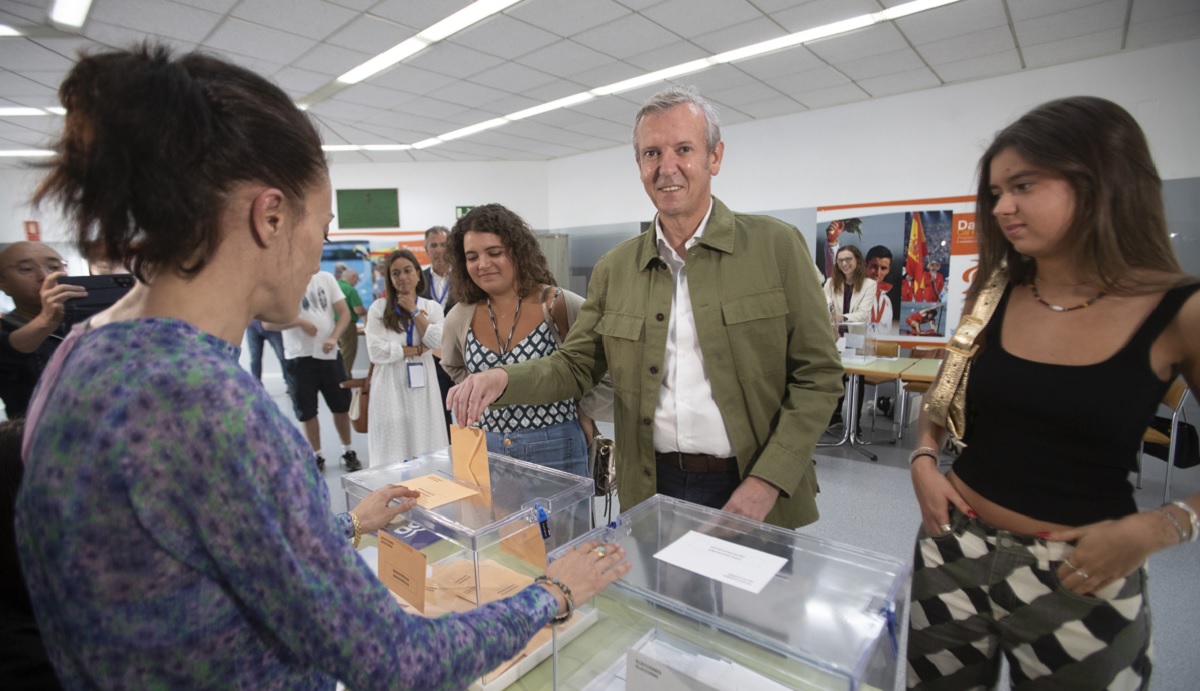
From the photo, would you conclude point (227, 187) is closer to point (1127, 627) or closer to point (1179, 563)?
point (1127, 627)

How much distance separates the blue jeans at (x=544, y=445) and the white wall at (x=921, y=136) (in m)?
3.40

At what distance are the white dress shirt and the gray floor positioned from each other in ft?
3.01

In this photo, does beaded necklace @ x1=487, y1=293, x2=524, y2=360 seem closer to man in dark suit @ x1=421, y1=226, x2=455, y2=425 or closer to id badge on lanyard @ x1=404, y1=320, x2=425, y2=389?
id badge on lanyard @ x1=404, y1=320, x2=425, y2=389

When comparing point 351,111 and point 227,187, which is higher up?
point 351,111

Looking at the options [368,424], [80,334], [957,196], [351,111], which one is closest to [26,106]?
[351,111]

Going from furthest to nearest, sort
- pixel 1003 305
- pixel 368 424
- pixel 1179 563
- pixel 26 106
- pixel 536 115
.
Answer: pixel 536 115 < pixel 26 106 < pixel 368 424 < pixel 1179 563 < pixel 1003 305

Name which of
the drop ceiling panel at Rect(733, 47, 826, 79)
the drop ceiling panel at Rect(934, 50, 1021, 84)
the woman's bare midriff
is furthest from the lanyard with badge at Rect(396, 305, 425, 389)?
the drop ceiling panel at Rect(934, 50, 1021, 84)

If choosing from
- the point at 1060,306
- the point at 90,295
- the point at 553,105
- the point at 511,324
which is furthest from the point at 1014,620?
the point at 553,105

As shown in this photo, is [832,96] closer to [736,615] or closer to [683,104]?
[683,104]

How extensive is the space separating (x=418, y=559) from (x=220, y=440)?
22.4 inches

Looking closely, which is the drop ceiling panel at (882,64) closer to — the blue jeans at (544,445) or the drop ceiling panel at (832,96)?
the drop ceiling panel at (832,96)

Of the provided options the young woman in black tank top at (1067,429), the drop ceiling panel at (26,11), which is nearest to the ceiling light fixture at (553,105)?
the drop ceiling panel at (26,11)

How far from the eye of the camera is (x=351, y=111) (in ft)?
19.5

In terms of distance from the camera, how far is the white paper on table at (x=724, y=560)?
83 centimetres
